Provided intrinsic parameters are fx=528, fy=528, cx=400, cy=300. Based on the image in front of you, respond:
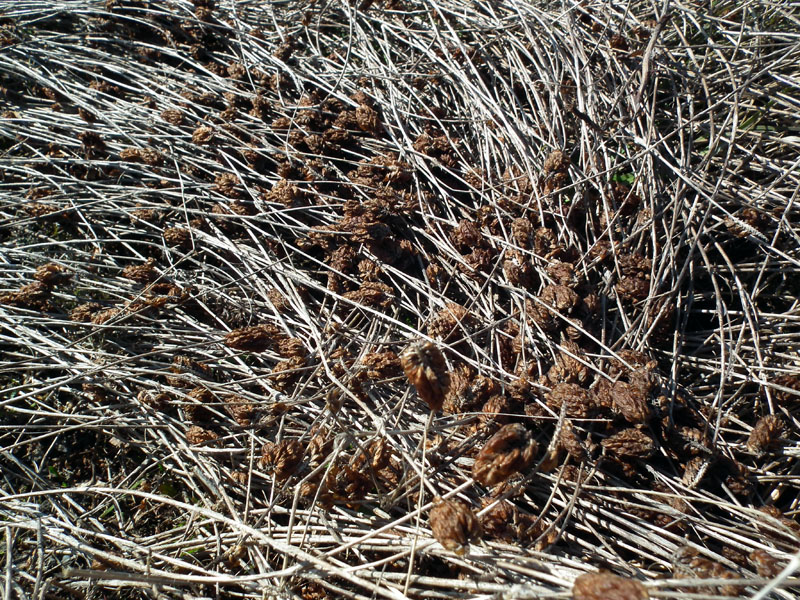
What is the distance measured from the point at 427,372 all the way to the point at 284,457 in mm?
761

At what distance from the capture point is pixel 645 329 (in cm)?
223

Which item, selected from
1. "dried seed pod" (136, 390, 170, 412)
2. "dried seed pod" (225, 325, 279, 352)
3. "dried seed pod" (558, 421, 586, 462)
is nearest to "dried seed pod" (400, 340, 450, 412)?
"dried seed pod" (558, 421, 586, 462)

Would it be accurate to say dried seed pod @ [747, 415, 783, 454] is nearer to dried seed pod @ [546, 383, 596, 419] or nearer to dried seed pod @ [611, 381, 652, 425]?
dried seed pod @ [611, 381, 652, 425]

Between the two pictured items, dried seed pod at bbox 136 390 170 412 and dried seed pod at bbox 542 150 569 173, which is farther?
dried seed pod at bbox 542 150 569 173

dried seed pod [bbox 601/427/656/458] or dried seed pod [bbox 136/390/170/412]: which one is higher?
dried seed pod [bbox 601/427/656/458]

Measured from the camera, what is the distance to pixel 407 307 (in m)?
2.51

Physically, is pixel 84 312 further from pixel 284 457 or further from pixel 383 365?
pixel 383 365

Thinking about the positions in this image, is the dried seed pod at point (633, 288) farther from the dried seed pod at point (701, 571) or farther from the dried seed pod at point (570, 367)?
the dried seed pod at point (701, 571)

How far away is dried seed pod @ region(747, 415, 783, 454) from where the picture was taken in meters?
1.88

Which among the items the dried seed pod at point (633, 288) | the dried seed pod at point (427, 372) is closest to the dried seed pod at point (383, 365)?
the dried seed pod at point (427, 372)

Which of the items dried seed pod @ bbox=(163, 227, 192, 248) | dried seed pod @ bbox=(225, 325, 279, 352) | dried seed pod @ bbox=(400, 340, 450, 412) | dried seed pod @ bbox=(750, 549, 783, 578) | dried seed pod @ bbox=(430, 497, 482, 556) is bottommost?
dried seed pod @ bbox=(225, 325, 279, 352)

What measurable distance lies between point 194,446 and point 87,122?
7.69 ft

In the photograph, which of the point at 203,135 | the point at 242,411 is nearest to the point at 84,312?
the point at 242,411

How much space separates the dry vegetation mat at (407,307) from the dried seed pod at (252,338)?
18mm
